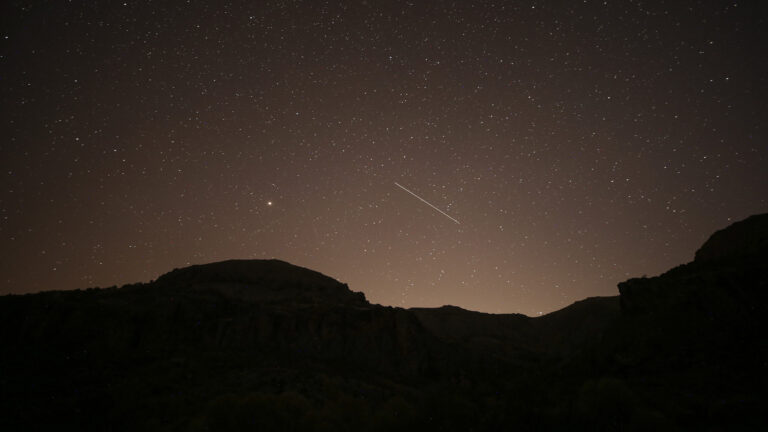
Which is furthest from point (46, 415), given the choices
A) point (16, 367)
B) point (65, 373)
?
point (16, 367)

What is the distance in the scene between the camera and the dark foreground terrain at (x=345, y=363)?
19922 millimetres

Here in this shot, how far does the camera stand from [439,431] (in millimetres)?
19156

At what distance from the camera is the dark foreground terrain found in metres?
19.9

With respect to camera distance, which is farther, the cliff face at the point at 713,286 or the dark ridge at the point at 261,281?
the dark ridge at the point at 261,281

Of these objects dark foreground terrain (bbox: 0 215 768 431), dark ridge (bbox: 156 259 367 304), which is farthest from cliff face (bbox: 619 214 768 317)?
dark ridge (bbox: 156 259 367 304)

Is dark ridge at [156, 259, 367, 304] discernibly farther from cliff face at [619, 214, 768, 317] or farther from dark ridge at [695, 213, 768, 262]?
dark ridge at [695, 213, 768, 262]

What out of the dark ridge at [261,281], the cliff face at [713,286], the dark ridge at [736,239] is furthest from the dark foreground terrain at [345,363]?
the dark ridge at [261,281]

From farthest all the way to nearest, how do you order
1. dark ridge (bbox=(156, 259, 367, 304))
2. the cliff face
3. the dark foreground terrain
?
1. dark ridge (bbox=(156, 259, 367, 304))
2. the cliff face
3. the dark foreground terrain

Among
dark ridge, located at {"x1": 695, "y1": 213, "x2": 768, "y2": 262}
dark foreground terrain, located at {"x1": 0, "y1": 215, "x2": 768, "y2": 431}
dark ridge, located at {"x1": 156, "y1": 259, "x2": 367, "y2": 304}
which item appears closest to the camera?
dark foreground terrain, located at {"x1": 0, "y1": 215, "x2": 768, "y2": 431}

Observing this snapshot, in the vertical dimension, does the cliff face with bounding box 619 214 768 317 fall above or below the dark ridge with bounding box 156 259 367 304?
below

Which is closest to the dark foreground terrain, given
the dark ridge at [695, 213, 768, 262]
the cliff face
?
the cliff face

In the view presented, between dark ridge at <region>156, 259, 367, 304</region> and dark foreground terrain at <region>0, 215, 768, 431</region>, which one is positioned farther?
dark ridge at <region>156, 259, 367, 304</region>

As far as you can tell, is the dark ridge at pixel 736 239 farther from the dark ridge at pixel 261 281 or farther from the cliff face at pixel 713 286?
the dark ridge at pixel 261 281

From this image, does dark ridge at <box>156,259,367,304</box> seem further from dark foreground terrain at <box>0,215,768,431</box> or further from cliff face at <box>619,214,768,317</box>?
cliff face at <box>619,214,768,317</box>
